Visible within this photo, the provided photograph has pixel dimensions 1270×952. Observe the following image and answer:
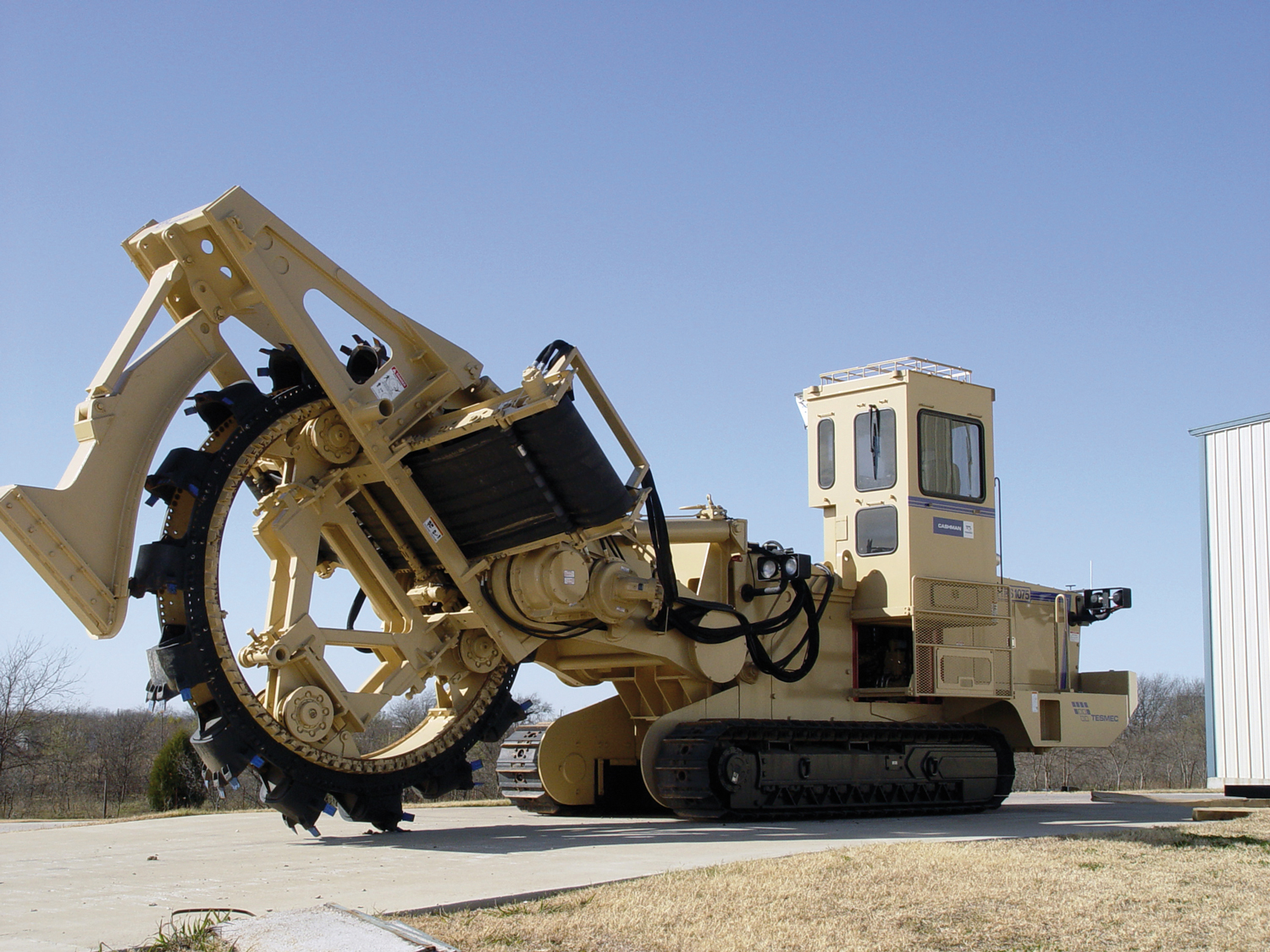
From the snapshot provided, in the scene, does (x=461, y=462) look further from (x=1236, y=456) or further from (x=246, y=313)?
(x=1236, y=456)

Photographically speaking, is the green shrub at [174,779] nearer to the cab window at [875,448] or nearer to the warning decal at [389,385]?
the cab window at [875,448]

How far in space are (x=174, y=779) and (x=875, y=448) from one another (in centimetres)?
1493

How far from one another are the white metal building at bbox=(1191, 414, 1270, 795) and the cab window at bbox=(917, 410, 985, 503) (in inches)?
355

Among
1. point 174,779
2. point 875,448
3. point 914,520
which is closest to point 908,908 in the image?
point 914,520

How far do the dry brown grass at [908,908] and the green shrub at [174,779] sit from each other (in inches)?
672

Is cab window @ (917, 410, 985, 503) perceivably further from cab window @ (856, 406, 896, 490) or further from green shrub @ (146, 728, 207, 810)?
green shrub @ (146, 728, 207, 810)

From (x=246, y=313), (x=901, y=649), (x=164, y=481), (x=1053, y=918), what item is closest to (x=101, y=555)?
(x=164, y=481)

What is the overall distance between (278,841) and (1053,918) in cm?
669

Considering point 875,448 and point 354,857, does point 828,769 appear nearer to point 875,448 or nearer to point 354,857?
point 875,448

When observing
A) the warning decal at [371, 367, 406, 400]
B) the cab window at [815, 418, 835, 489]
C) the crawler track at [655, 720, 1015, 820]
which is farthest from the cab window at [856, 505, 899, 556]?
the warning decal at [371, 367, 406, 400]

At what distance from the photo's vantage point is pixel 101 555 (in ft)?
32.8

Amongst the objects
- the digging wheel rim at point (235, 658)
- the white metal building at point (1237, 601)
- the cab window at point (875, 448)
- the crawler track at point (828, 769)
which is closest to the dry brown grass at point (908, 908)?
the crawler track at point (828, 769)

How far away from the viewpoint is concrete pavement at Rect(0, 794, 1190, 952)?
7.45 meters

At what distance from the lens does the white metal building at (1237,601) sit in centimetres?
2183
